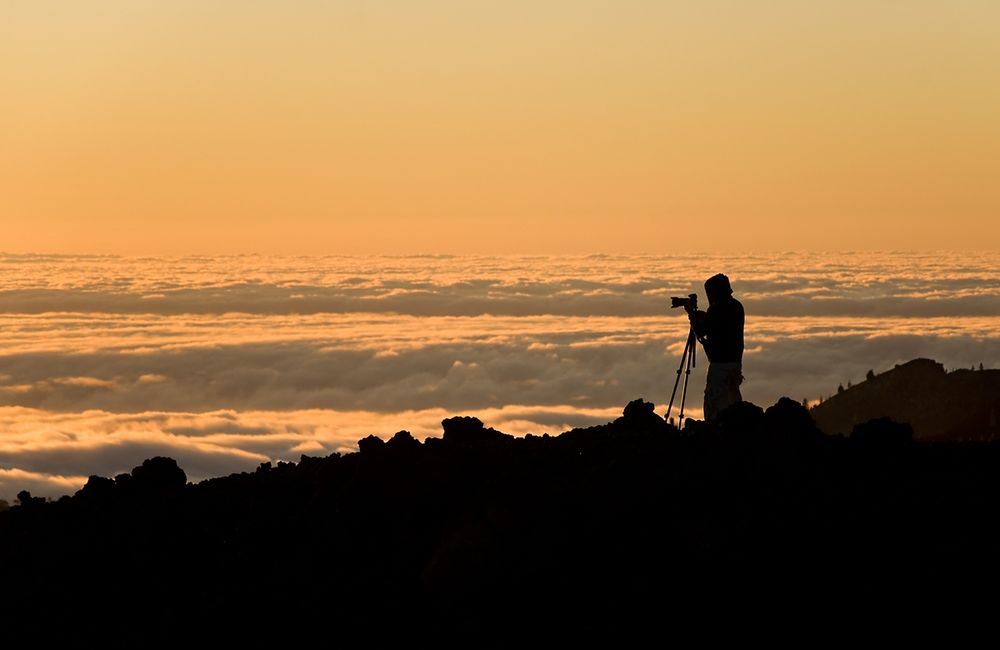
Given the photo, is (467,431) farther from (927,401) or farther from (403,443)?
(927,401)

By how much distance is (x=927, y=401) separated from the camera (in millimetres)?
86938

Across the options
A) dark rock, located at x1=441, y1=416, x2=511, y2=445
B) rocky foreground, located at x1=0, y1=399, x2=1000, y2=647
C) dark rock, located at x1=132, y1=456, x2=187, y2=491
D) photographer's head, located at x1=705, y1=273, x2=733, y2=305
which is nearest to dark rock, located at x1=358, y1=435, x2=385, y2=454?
rocky foreground, located at x1=0, y1=399, x2=1000, y2=647

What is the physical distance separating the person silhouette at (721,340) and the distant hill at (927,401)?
4861 centimetres

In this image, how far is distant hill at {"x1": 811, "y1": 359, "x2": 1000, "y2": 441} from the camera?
77.9m

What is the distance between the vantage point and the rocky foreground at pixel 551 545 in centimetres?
1777

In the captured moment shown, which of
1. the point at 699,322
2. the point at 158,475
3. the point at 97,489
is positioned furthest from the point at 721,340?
the point at 97,489

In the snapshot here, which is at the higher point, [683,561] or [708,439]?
[708,439]

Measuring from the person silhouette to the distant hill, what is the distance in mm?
48606

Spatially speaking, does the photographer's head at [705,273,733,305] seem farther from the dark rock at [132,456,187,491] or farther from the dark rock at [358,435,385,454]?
the dark rock at [132,456,187,491]

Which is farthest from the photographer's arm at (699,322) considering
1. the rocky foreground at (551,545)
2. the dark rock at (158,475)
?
the dark rock at (158,475)

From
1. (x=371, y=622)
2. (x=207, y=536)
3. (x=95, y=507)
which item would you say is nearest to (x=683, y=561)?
(x=371, y=622)

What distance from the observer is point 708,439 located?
21.7 metres

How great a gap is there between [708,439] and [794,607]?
482cm

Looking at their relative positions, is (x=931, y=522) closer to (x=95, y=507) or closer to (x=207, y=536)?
(x=207, y=536)
